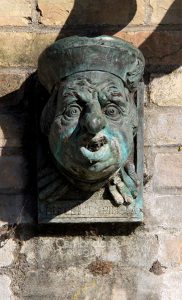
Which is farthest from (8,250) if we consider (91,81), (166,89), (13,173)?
(166,89)

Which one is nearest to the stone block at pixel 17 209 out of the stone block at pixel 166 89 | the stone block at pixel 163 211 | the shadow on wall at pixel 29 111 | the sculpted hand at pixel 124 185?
the shadow on wall at pixel 29 111

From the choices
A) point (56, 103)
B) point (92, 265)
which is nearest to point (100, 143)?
point (56, 103)

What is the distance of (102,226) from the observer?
3389 mm

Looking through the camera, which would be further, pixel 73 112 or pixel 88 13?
pixel 88 13

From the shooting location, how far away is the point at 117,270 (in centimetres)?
338

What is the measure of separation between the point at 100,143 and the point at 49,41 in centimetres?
61

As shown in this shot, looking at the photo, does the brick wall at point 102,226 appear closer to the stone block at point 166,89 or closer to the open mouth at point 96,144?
the stone block at point 166,89

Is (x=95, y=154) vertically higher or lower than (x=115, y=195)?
higher

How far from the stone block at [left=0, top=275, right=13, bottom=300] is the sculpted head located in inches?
18.1

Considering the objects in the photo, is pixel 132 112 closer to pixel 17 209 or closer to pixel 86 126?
pixel 86 126

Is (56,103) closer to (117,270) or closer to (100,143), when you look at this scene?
(100,143)

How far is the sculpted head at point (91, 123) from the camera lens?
10.0 feet

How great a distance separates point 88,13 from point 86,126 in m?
0.63

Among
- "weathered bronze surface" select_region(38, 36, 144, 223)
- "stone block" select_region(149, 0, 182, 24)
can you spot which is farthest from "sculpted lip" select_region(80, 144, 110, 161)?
"stone block" select_region(149, 0, 182, 24)
